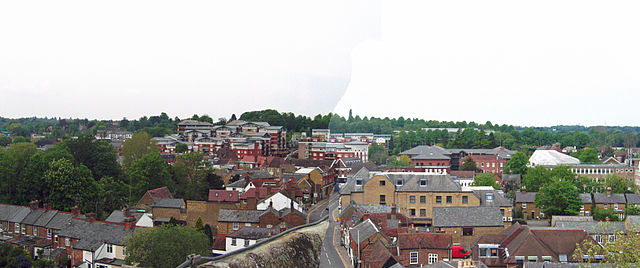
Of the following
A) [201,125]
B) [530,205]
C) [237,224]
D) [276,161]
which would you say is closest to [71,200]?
[237,224]

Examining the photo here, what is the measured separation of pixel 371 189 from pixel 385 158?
3.49 ft

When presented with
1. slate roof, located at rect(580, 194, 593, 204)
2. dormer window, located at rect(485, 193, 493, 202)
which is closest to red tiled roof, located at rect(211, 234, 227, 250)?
dormer window, located at rect(485, 193, 493, 202)

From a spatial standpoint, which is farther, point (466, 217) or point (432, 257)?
point (466, 217)

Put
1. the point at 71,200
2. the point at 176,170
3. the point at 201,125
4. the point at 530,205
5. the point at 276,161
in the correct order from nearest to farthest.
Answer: the point at 71,200 → the point at 530,205 → the point at 176,170 → the point at 276,161 → the point at 201,125

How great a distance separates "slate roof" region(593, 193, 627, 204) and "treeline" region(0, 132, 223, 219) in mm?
19262

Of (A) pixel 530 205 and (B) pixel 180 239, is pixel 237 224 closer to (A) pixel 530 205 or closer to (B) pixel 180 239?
(B) pixel 180 239

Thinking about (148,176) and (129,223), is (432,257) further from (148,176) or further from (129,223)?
(148,176)

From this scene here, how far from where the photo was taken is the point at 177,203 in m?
22.4

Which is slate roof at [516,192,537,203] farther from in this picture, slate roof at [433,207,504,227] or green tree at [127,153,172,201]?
green tree at [127,153,172,201]

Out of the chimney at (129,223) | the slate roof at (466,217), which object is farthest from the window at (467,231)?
the chimney at (129,223)

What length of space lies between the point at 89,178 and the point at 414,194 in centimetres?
1677

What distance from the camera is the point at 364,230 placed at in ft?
42.1

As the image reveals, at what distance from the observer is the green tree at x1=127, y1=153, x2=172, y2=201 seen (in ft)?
86.1

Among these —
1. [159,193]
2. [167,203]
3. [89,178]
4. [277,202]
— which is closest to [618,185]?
[277,202]
